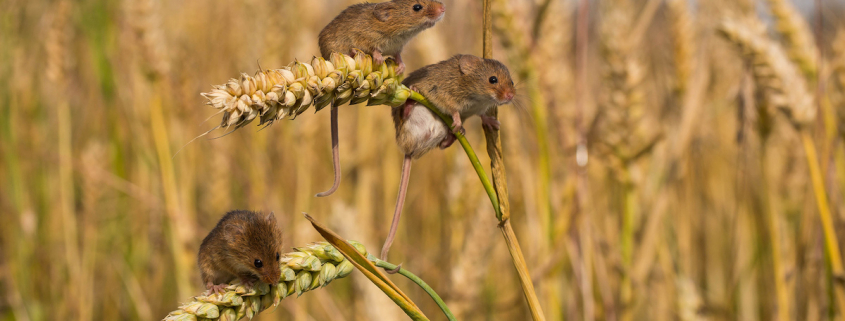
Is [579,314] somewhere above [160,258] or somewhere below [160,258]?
below

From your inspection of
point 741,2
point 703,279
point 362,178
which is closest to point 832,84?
point 741,2

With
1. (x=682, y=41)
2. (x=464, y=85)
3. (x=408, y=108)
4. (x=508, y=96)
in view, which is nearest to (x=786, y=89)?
(x=682, y=41)

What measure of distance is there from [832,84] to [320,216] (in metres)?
3.30

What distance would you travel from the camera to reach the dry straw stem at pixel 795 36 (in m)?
2.42

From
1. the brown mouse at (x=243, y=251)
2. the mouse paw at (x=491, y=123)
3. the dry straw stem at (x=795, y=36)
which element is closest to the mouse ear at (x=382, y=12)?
the mouse paw at (x=491, y=123)

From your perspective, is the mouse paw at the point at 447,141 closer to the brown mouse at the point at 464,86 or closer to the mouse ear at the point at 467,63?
the brown mouse at the point at 464,86

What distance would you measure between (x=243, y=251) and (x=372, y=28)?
651 millimetres

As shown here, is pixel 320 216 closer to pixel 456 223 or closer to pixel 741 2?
pixel 456 223

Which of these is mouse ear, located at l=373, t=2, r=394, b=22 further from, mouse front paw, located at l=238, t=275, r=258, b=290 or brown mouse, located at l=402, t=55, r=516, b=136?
mouse front paw, located at l=238, t=275, r=258, b=290

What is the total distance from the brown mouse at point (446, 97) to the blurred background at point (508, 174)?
351 millimetres

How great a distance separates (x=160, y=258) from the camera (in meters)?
3.80

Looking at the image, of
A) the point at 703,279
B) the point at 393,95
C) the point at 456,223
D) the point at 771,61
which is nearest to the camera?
the point at 393,95

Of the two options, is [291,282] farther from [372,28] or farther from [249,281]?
[372,28]

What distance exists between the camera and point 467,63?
1637 mm
